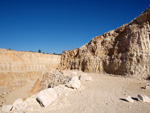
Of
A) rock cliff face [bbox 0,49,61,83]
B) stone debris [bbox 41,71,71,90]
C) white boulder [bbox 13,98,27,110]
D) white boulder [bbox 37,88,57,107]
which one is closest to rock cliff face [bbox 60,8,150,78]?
stone debris [bbox 41,71,71,90]

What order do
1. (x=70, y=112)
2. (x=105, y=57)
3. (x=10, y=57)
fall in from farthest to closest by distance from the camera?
1. (x=10, y=57)
2. (x=105, y=57)
3. (x=70, y=112)

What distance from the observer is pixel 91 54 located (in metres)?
17.5

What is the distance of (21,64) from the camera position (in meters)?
25.2

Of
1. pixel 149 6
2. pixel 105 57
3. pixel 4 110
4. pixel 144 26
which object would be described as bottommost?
pixel 4 110

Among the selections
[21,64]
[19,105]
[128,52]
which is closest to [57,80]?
[19,105]

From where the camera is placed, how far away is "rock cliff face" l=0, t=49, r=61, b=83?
22331 mm

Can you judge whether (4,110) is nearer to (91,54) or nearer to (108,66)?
(108,66)

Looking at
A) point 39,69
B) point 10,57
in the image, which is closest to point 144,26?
point 39,69

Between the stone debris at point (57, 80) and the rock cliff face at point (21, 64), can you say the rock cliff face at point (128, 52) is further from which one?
the rock cliff face at point (21, 64)

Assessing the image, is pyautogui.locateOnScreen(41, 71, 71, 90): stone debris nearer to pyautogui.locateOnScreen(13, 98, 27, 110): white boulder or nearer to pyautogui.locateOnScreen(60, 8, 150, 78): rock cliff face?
pyautogui.locateOnScreen(13, 98, 27, 110): white boulder

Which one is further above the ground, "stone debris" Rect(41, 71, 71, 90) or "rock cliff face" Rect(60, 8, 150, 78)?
"rock cliff face" Rect(60, 8, 150, 78)

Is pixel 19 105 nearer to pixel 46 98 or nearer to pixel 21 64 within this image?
pixel 46 98

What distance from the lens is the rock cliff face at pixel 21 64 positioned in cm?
2233

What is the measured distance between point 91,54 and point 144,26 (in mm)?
9079
